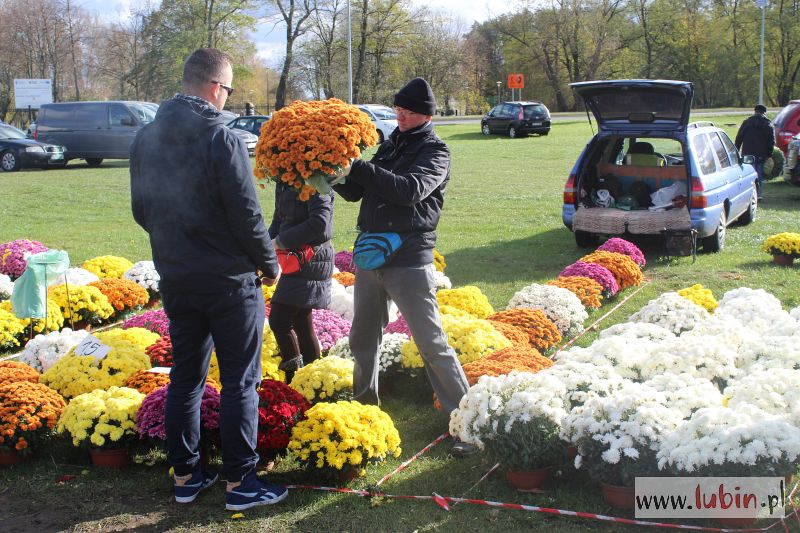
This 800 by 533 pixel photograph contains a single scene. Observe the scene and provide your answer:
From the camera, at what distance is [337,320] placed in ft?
23.0

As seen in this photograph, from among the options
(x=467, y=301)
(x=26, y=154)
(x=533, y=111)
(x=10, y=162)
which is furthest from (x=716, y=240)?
(x=533, y=111)

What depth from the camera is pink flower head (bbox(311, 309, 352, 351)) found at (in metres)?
6.67

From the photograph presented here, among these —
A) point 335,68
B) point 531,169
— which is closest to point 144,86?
point 335,68

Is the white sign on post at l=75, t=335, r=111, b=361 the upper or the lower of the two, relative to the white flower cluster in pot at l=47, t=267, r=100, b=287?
lower

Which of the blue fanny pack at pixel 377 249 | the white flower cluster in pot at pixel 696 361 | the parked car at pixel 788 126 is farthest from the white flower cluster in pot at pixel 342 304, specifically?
the parked car at pixel 788 126

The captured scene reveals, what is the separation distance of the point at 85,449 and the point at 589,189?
8.12 meters

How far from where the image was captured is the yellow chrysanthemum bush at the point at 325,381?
5.36 m

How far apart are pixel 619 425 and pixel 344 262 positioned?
5765 mm

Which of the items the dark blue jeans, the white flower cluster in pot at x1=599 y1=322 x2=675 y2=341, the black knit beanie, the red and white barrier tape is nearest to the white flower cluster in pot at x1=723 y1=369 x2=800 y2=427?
the white flower cluster in pot at x1=599 y1=322 x2=675 y2=341

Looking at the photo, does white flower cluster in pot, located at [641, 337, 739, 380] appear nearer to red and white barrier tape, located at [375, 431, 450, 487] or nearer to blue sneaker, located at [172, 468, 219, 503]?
red and white barrier tape, located at [375, 431, 450, 487]

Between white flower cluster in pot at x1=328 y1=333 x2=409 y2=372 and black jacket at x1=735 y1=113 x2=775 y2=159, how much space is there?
1272cm

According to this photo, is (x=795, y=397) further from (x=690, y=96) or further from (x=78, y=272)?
(x=78, y=272)

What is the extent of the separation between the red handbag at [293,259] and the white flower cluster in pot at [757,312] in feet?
9.81

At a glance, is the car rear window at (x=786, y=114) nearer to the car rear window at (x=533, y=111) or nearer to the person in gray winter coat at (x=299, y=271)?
the car rear window at (x=533, y=111)
